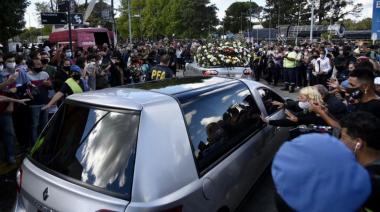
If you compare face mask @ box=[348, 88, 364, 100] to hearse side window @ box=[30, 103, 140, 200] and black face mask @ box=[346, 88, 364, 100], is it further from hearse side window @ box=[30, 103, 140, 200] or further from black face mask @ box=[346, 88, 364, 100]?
hearse side window @ box=[30, 103, 140, 200]

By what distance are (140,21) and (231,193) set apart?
78.7m

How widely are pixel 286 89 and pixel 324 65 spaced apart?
2.00m

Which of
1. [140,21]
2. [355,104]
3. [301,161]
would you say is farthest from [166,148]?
[140,21]

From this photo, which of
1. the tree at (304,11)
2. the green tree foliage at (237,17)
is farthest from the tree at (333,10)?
the green tree foliage at (237,17)

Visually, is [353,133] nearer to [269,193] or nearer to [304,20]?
[269,193]

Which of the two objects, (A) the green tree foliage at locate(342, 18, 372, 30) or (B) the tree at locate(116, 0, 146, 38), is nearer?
(B) the tree at locate(116, 0, 146, 38)

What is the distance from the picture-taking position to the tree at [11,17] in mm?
22062

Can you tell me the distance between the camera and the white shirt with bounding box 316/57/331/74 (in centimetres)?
1363

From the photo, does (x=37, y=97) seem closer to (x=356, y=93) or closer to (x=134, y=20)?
(x=356, y=93)

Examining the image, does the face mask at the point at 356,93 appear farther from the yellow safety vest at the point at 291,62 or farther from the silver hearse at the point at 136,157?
the yellow safety vest at the point at 291,62

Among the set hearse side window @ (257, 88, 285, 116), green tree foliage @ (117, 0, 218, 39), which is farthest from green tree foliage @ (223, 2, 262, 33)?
hearse side window @ (257, 88, 285, 116)

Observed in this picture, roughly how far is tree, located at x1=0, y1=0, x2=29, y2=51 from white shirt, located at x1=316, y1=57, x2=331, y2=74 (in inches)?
691

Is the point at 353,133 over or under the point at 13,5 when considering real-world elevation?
under

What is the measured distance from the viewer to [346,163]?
131 centimetres
